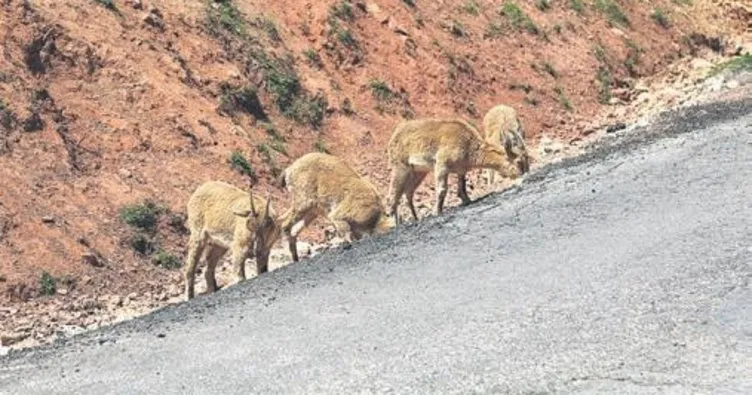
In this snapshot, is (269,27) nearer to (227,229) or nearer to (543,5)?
(543,5)

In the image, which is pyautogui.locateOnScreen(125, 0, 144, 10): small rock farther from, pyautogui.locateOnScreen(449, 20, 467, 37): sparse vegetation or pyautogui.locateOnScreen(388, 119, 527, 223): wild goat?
pyautogui.locateOnScreen(449, 20, 467, 37): sparse vegetation

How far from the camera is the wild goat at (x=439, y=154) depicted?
1778 cm

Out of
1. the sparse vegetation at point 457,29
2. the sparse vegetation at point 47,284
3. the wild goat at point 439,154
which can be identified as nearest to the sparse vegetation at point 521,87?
the sparse vegetation at point 457,29

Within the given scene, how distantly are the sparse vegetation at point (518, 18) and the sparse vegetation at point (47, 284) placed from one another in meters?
16.5

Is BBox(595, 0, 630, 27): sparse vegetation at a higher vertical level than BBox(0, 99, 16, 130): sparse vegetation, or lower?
lower

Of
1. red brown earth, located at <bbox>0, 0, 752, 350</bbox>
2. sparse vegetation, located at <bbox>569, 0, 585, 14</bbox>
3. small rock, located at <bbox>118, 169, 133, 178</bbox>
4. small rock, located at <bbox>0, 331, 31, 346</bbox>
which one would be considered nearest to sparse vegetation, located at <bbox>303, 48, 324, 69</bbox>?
red brown earth, located at <bbox>0, 0, 752, 350</bbox>

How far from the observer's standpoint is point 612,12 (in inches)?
1287

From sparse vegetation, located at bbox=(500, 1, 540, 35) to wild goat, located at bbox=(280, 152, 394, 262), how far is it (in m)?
14.5

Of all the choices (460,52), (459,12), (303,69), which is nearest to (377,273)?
(303,69)

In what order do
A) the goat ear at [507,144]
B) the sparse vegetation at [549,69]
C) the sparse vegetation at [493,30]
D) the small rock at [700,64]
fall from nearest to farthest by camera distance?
the goat ear at [507,144]
the sparse vegetation at [549,69]
the sparse vegetation at [493,30]
the small rock at [700,64]

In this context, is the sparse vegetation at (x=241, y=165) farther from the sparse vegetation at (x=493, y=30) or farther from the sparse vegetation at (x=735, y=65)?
the sparse vegetation at (x=735, y=65)

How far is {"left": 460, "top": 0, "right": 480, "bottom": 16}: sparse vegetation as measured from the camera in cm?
2947

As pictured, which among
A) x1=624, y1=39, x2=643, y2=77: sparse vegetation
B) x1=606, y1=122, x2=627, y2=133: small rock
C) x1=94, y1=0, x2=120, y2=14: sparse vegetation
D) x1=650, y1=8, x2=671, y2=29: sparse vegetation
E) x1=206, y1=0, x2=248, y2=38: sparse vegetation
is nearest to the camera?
x1=94, y1=0, x2=120, y2=14: sparse vegetation

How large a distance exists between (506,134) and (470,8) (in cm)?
1031
